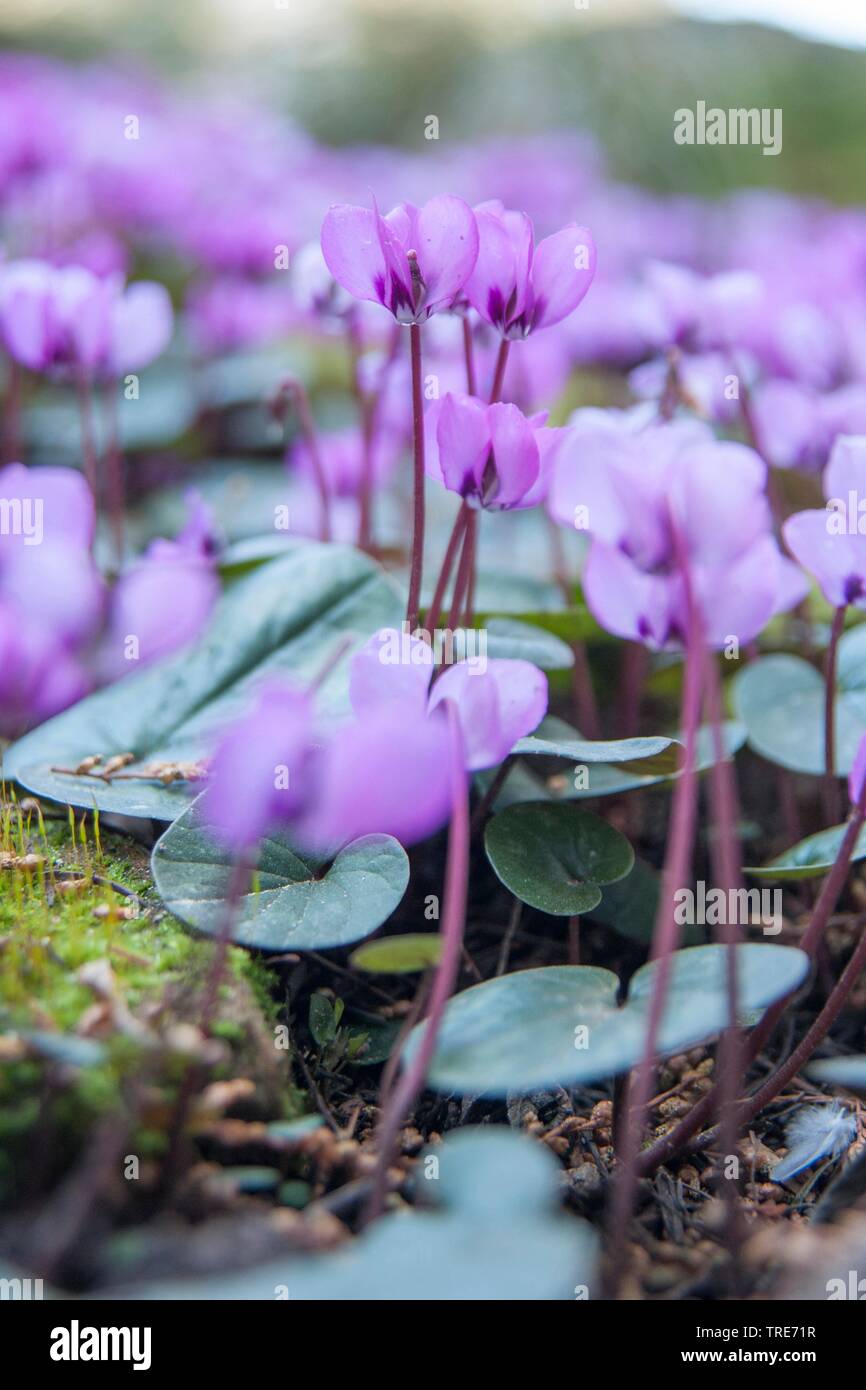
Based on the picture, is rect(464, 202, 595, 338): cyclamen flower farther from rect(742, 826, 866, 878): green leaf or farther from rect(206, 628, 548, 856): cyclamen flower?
rect(742, 826, 866, 878): green leaf

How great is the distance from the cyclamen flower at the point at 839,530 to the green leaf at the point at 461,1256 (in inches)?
17.9

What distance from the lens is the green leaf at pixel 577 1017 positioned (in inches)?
22.1

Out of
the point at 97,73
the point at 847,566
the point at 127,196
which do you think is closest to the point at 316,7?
the point at 97,73

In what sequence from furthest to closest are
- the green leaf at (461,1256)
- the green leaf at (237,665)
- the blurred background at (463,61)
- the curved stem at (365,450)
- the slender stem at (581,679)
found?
the blurred background at (463,61) < the curved stem at (365,450) < the slender stem at (581,679) < the green leaf at (237,665) < the green leaf at (461,1256)

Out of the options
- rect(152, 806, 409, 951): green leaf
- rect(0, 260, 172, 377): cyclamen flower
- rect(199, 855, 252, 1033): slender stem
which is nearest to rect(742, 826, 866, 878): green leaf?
rect(152, 806, 409, 951): green leaf

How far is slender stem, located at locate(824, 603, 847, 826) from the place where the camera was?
88 cm

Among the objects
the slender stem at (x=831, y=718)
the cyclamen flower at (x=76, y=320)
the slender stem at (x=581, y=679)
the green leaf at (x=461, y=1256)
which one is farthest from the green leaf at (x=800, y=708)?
the cyclamen flower at (x=76, y=320)

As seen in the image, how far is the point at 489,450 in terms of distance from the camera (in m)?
0.74

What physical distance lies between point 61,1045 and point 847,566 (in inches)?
23.4

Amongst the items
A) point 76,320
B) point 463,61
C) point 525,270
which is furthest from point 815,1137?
point 463,61

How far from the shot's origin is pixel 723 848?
56cm

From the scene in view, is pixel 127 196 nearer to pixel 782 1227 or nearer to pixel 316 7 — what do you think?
pixel 782 1227

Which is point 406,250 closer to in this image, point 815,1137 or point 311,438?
point 311,438

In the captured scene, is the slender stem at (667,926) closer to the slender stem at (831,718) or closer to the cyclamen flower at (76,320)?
the slender stem at (831,718)
